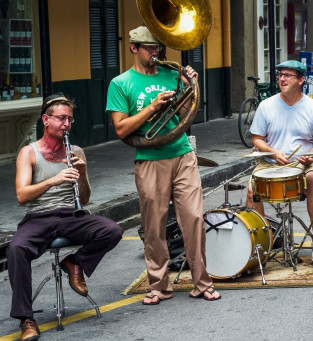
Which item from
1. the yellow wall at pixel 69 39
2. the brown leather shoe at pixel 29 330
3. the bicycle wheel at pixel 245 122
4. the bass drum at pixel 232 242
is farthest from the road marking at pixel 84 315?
the bicycle wheel at pixel 245 122

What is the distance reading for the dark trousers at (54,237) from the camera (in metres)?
5.55

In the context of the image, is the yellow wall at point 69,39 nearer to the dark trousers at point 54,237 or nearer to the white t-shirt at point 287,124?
the white t-shirt at point 287,124

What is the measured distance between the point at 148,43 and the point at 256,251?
1658mm

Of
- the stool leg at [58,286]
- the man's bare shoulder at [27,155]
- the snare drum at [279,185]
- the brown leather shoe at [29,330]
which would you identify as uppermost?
A: the man's bare shoulder at [27,155]

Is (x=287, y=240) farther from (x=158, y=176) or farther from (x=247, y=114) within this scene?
(x=247, y=114)

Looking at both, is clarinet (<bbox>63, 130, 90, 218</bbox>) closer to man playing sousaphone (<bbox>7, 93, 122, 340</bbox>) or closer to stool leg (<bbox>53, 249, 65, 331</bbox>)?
man playing sousaphone (<bbox>7, 93, 122, 340</bbox>)

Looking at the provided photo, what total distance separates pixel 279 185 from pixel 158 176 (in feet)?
3.03

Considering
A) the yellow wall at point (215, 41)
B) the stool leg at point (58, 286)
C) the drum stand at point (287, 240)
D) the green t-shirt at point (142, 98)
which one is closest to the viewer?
the stool leg at point (58, 286)

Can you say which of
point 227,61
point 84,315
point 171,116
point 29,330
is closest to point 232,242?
point 171,116

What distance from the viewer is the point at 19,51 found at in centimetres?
1231

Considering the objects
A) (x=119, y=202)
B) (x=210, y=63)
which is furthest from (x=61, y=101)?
(x=210, y=63)

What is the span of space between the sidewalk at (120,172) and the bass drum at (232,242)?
0.47m

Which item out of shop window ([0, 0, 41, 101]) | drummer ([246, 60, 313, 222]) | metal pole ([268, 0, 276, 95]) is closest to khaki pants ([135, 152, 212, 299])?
drummer ([246, 60, 313, 222])

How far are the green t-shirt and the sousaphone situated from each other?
0.09 m
